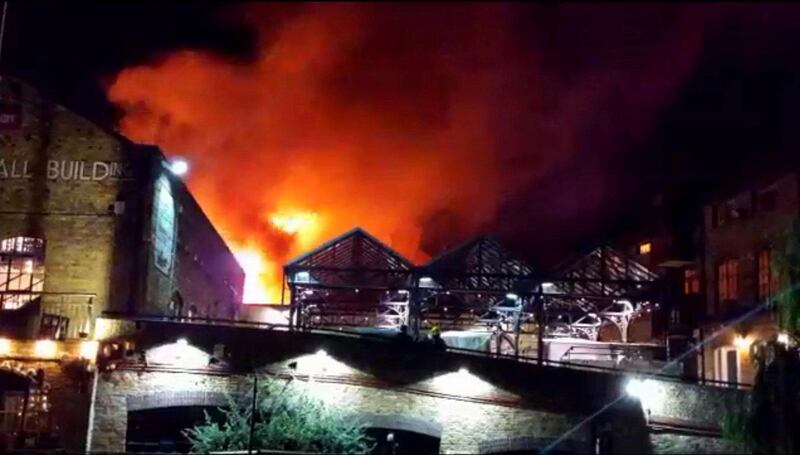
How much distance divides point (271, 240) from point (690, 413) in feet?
112

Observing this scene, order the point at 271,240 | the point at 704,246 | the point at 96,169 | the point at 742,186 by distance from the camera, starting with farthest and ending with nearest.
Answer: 1. the point at 271,240
2. the point at 704,246
3. the point at 742,186
4. the point at 96,169

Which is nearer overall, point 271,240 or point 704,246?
point 704,246

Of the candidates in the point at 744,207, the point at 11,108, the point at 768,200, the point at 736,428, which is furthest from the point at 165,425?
the point at 744,207

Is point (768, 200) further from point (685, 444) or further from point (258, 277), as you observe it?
point (258, 277)

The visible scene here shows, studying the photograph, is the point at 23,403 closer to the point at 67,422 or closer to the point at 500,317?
the point at 67,422

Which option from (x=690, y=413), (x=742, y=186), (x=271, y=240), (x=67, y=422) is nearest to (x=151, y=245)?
(x=67, y=422)

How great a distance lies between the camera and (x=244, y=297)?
45.0 metres

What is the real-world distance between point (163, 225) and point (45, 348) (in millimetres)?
4857

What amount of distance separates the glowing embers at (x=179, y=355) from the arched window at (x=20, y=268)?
11.8 ft

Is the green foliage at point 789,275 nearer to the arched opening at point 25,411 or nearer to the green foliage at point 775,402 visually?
the green foliage at point 775,402

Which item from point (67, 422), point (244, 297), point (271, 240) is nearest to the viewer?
point (67, 422)

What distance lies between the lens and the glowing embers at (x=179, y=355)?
22656mm

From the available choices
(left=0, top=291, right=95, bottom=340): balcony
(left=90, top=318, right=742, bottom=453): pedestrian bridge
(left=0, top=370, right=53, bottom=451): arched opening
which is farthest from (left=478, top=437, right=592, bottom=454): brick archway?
(left=0, top=370, right=53, bottom=451): arched opening

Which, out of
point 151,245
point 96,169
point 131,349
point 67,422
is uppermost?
point 96,169
